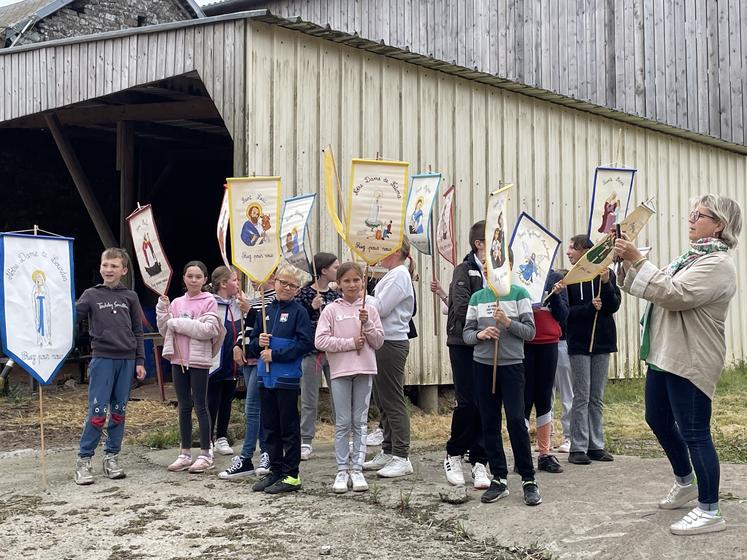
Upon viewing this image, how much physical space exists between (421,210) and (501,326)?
6.11 ft

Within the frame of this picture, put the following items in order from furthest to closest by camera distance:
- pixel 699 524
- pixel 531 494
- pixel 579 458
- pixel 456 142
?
pixel 456 142 → pixel 579 458 → pixel 531 494 → pixel 699 524

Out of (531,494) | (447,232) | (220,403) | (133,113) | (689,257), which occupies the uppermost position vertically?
(133,113)

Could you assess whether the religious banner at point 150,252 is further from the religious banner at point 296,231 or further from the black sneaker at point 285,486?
the black sneaker at point 285,486

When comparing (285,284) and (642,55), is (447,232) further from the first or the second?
(642,55)

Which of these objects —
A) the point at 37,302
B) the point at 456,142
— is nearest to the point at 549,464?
the point at 37,302

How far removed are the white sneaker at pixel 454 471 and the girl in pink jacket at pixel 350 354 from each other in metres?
0.60

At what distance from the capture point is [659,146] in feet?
42.6

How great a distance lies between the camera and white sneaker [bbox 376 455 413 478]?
6.13 m

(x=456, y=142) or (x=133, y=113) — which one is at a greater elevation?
(x=133, y=113)

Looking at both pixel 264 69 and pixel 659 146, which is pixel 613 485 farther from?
pixel 659 146

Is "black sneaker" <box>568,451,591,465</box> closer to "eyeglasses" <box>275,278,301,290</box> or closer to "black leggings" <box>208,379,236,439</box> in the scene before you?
"eyeglasses" <box>275,278,301,290</box>

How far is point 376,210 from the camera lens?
592 centimetres

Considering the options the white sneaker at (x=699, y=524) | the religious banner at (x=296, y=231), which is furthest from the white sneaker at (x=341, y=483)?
the white sneaker at (x=699, y=524)

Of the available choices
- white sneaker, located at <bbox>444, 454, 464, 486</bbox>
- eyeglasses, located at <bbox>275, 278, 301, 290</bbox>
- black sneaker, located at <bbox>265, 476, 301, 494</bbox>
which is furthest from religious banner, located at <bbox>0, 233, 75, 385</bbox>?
white sneaker, located at <bbox>444, 454, 464, 486</bbox>
